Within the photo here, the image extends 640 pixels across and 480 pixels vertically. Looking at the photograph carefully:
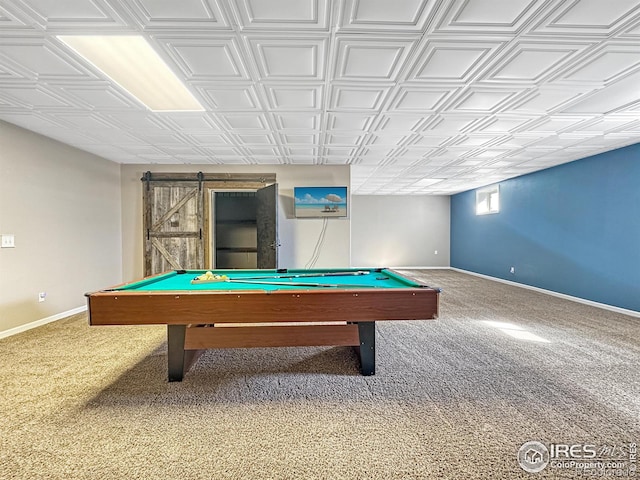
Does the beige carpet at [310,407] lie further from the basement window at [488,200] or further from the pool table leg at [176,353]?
the basement window at [488,200]

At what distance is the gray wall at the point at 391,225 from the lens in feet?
31.4

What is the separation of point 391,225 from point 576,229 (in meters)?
5.01

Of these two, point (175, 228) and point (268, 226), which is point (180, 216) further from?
point (268, 226)

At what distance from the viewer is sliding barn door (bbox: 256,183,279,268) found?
4816mm

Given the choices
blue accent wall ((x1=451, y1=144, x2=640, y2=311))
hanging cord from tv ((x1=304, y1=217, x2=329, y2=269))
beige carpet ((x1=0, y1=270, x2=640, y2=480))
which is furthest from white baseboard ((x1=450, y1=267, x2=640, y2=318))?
hanging cord from tv ((x1=304, y1=217, x2=329, y2=269))

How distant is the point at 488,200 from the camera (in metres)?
7.73

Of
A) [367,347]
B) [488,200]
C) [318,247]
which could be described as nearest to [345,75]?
[367,347]

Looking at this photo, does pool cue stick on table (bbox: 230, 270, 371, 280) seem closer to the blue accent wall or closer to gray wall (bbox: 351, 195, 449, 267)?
the blue accent wall

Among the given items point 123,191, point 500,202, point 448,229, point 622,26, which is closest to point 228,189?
point 123,191

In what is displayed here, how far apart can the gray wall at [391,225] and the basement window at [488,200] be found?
1.58 m

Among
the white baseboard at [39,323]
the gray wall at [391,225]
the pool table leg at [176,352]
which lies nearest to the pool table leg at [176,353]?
the pool table leg at [176,352]

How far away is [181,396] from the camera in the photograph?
203 cm

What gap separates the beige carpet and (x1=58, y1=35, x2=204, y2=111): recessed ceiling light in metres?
2.38

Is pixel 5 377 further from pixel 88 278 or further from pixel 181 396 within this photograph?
pixel 88 278
